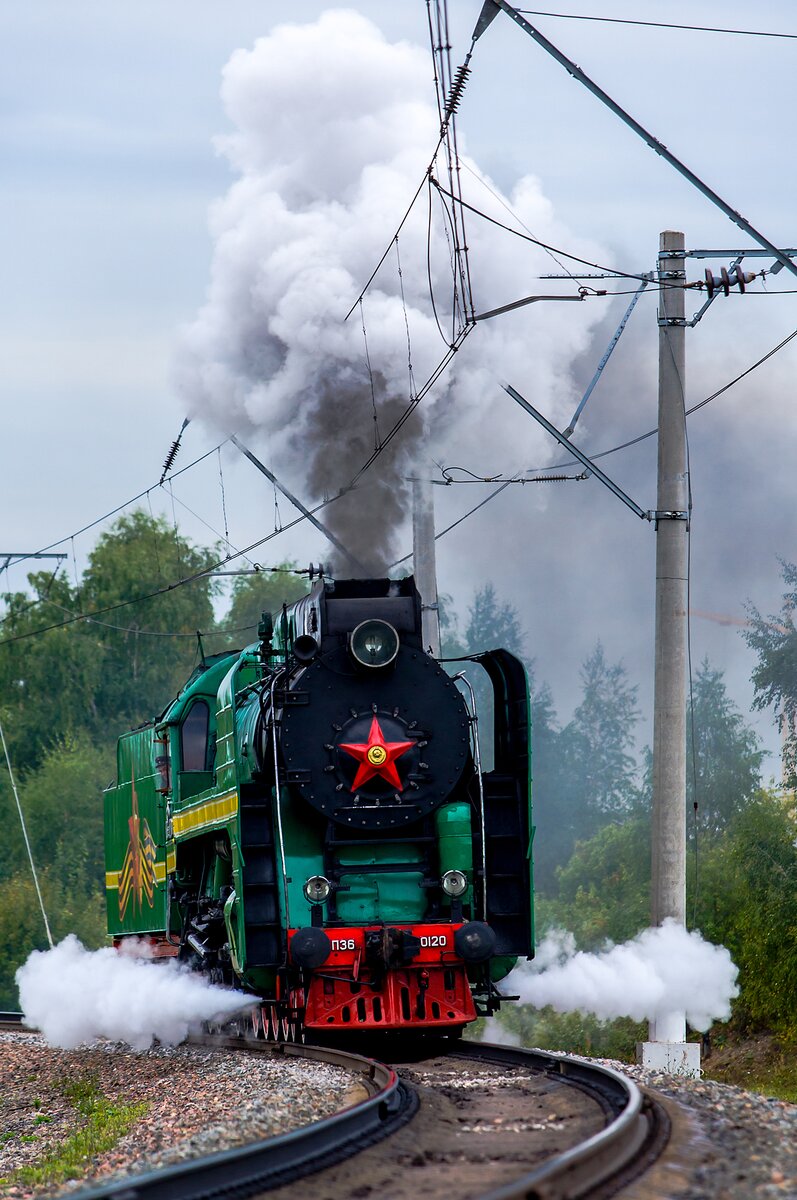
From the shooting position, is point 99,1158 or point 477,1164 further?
point 99,1158

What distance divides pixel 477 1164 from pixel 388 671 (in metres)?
5.66

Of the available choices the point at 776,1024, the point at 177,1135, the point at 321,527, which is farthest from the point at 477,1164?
the point at 776,1024

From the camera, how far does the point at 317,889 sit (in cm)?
1227

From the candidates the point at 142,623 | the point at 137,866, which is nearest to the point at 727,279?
the point at 137,866

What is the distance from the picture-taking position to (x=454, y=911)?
40.6 feet

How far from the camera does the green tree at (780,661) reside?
128 ft

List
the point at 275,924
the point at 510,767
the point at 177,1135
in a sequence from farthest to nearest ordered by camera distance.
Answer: the point at 510,767, the point at 275,924, the point at 177,1135

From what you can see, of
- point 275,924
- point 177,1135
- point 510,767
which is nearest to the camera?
point 177,1135

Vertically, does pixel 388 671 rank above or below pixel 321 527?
below

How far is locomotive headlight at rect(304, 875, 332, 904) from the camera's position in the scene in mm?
12234

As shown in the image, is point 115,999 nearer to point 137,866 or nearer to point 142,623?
point 137,866

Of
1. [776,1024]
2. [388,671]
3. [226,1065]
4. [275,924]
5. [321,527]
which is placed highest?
[321,527]

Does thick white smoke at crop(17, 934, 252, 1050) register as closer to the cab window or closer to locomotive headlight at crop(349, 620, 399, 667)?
the cab window

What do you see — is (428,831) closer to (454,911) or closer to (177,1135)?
(454,911)
